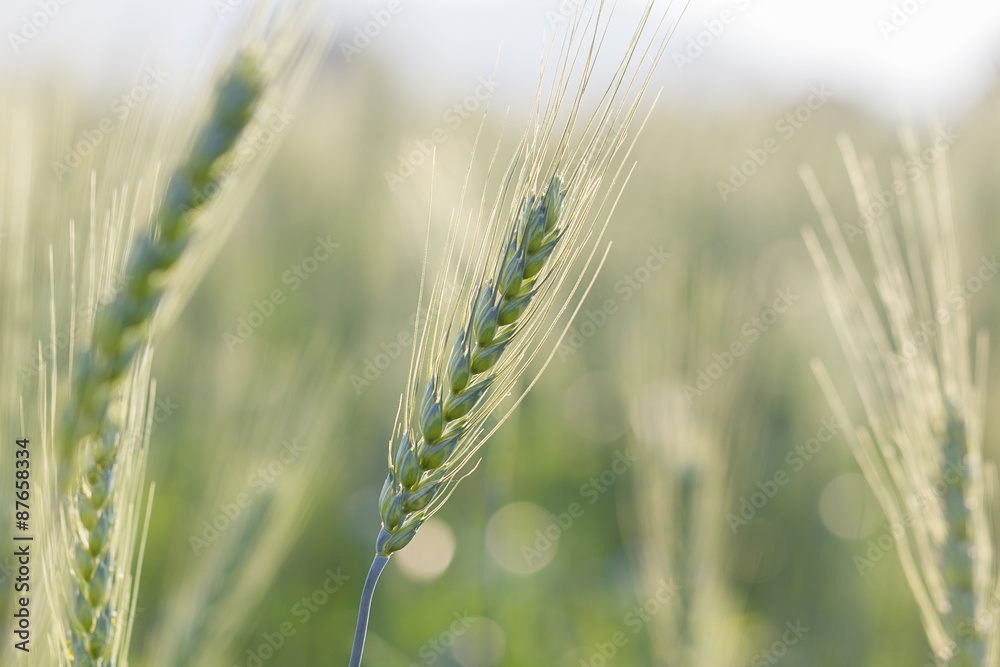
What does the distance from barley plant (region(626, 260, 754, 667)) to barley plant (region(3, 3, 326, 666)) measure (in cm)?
120

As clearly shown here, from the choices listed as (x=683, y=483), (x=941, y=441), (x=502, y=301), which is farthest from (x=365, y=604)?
(x=683, y=483)

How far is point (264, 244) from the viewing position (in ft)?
13.5

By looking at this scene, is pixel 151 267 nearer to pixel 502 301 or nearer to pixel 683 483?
pixel 502 301

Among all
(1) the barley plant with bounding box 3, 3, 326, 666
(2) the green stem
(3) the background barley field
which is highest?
(1) the barley plant with bounding box 3, 3, 326, 666

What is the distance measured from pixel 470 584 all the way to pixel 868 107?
6393mm

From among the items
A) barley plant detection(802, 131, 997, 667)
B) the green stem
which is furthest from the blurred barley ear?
barley plant detection(802, 131, 997, 667)

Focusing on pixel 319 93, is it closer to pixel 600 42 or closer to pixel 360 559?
pixel 360 559

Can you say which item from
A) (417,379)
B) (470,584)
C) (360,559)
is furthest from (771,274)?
(417,379)

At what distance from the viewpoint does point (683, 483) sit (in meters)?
1.78

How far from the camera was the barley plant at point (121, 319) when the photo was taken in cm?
77

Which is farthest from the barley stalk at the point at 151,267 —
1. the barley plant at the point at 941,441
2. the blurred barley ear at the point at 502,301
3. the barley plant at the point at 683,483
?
the barley plant at the point at 683,483

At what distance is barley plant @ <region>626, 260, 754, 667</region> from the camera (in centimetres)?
174

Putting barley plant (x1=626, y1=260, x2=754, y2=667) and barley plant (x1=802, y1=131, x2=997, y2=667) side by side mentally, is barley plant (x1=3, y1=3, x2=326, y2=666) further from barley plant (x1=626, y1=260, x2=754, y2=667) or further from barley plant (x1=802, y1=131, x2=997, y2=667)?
barley plant (x1=626, y1=260, x2=754, y2=667)

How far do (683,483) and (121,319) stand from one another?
4.46ft
